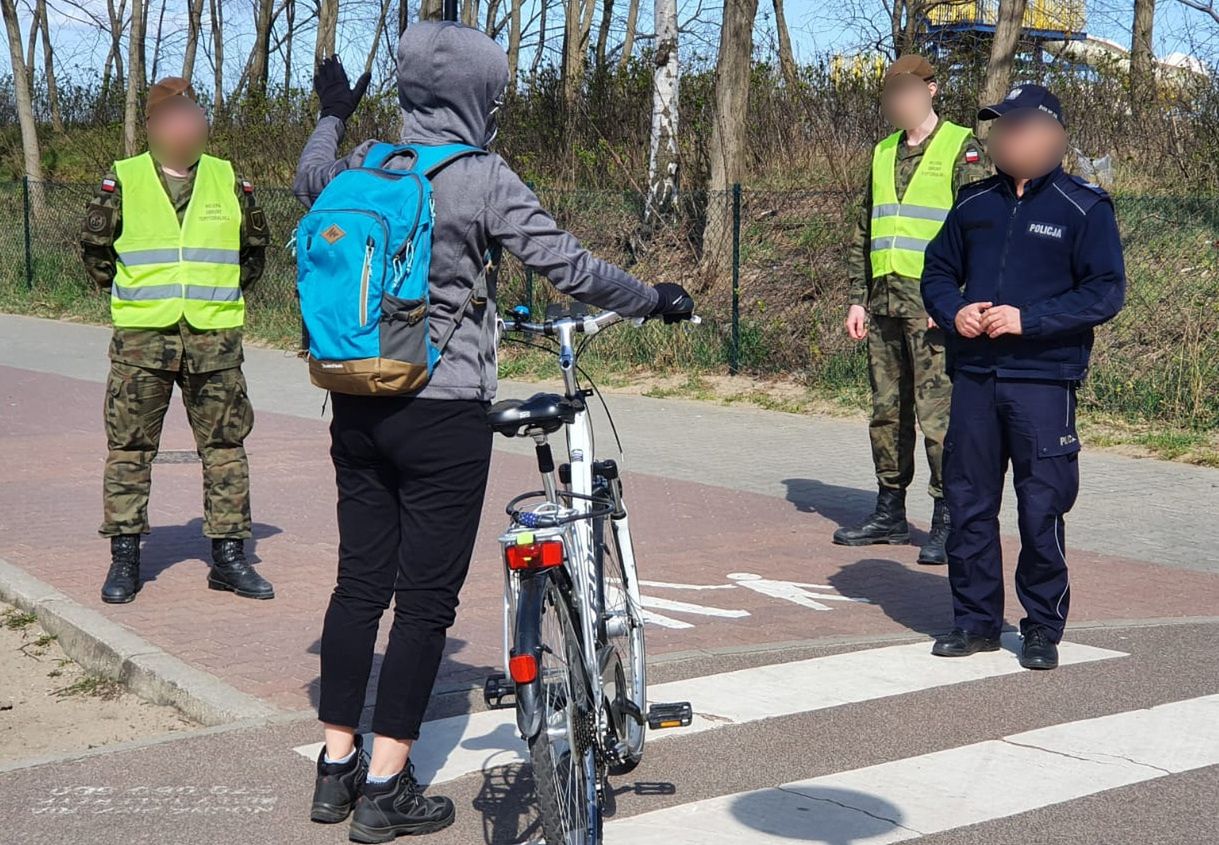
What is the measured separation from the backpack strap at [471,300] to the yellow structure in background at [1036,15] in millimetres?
21917

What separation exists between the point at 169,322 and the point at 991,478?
3592 millimetres

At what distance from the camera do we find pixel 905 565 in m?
7.75

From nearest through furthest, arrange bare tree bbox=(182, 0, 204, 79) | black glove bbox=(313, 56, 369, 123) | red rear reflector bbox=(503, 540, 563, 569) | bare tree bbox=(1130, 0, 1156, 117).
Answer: red rear reflector bbox=(503, 540, 563, 569)
black glove bbox=(313, 56, 369, 123)
bare tree bbox=(1130, 0, 1156, 117)
bare tree bbox=(182, 0, 204, 79)

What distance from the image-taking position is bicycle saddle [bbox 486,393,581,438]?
3777 millimetres

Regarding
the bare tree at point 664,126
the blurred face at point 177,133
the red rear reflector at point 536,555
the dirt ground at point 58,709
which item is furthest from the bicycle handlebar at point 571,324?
the bare tree at point 664,126

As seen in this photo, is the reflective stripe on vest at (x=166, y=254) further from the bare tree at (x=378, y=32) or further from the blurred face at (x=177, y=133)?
the bare tree at (x=378, y=32)

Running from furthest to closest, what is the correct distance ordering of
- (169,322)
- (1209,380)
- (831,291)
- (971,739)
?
(831,291), (1209,380), (169,322), (971,739)

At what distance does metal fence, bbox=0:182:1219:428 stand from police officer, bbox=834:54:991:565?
15.3ft

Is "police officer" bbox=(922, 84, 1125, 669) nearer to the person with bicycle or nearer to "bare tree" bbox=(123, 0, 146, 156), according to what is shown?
the person with bicycle


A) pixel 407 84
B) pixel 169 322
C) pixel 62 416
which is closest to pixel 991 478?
pixel 407 84

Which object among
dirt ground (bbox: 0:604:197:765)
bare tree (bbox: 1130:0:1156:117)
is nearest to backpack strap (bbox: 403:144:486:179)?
dirt ground (bbox: 0:604:197:765)

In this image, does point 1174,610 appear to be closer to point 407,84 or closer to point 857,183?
point 407,84

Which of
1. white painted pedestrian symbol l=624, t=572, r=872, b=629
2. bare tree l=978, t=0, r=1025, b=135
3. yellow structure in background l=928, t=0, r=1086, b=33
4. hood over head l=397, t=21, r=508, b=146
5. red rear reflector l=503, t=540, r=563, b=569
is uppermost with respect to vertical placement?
yellow structure in background l=928, t=0, r=1086, b=33

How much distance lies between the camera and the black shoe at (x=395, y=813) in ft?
13.3
